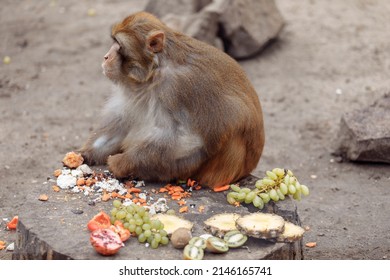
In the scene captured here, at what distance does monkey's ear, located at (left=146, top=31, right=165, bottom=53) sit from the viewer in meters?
5.31

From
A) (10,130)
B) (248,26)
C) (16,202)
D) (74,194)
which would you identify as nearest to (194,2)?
(248,26)

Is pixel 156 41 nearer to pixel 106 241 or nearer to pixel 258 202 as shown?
pixel 258 202

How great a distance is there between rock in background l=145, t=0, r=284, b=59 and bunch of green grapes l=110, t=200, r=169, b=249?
4915mm

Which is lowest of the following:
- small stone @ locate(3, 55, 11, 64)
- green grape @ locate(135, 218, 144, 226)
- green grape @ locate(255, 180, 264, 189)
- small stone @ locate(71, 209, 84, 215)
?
small stone @ locate(3, 55, 11, 64)

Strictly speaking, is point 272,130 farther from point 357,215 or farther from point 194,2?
point 194,2

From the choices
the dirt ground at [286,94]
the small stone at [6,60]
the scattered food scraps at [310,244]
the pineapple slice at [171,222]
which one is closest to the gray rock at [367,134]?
the dirt ground at [286,94]

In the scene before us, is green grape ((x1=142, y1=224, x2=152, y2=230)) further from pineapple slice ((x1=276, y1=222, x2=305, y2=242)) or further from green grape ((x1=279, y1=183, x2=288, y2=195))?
green grape ((x1=279, y1=183, x2=288, y2=195))

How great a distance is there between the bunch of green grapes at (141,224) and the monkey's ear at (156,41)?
114 cm

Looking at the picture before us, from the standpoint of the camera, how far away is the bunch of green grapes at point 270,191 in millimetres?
5219

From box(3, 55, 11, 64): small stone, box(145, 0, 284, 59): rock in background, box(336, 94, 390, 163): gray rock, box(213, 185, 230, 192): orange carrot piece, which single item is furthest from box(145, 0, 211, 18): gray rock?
box(213, 185, 230, 192): orange carrot piece

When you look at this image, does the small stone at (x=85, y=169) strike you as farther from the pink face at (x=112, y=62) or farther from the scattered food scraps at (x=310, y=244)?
the scattered food scraps at (x=310, y=244)

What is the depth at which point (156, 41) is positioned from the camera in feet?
17.6

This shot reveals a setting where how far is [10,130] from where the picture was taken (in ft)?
27.8
